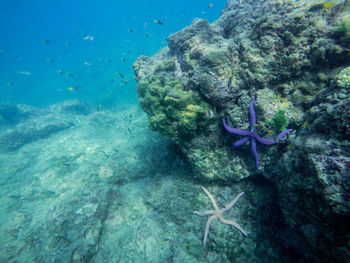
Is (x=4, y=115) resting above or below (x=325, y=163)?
above

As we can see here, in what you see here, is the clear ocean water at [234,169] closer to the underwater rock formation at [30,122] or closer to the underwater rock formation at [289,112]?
the underwater rock formation at [289,112]

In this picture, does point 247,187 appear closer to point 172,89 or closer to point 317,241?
point 317,241

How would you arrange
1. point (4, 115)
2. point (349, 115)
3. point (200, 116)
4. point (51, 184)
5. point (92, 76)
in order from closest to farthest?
point (349, 115) → point (200, 116) → point (51, 184) → point (4, 115) → point (92, 76)

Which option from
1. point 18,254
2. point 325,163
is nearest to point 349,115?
point 325,163

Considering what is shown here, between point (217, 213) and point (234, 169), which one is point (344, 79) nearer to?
point (234, 169)

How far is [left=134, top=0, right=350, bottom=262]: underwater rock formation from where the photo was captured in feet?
7.93

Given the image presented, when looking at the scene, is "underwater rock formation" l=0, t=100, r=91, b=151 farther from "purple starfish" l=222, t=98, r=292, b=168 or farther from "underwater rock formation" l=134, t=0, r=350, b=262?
"purple starfish" l=222, t=98, r=292, b=168

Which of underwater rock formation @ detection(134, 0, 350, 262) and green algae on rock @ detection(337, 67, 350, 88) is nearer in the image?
underwater rock formation @ detection(134, 0, 350, 262)

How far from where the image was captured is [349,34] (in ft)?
11.2

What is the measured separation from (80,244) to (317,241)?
617 cm

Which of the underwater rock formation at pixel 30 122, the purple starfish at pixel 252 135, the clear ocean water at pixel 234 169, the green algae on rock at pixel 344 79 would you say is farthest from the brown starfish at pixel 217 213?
the underwater rock formation at pixel 30 122

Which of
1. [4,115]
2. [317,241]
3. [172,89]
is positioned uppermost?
[4,115]

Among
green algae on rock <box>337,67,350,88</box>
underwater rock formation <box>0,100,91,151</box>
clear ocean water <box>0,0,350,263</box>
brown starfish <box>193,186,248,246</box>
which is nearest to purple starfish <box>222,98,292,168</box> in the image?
clear ocean water <box>0,0,350,263</box>

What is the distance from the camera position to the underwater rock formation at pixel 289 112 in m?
2.42
